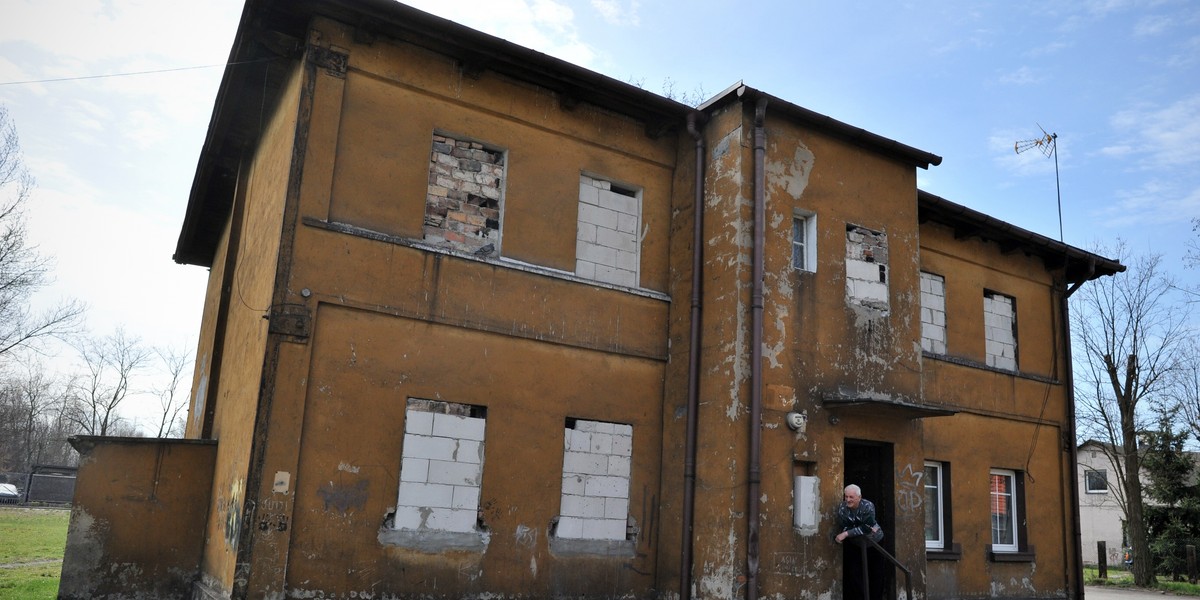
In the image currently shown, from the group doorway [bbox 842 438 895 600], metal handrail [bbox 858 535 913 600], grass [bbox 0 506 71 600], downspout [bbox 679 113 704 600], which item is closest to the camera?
metal handrail [bbox 858 535 913 600]

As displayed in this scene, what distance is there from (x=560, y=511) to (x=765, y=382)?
2865mm

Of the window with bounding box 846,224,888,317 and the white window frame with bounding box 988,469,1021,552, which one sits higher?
the window with bounding box 846,224,888,317

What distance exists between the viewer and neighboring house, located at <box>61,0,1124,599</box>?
9141 millimetres

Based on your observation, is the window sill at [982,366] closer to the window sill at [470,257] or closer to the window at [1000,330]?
the window at [1000,330]

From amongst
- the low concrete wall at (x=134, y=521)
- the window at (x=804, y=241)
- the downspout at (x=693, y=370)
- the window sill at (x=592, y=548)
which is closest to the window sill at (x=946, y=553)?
the downspout at (x=693, y=370)

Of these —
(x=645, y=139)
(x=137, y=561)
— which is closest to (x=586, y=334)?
(x=645, y=139)

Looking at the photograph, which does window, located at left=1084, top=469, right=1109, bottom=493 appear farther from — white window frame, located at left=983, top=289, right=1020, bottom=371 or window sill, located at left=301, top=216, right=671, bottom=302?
window sill, located at left=301, top=216, right=671, bottom=302

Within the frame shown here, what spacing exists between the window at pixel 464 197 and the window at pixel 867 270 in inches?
185

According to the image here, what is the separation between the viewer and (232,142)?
42.6ft

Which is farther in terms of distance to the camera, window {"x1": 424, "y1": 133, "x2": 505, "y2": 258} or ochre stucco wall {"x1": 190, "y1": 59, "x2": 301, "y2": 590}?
window {"x1": 424, "y1": 133, "x2": 505, "y2": 258}

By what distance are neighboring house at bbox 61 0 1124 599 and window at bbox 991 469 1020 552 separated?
3.84 m

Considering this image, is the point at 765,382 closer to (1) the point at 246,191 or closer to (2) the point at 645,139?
(2) the point at 645,139

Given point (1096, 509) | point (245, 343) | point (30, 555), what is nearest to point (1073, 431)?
point (245, 343)

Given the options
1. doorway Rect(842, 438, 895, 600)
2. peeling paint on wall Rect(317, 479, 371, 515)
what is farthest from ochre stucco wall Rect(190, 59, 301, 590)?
doorway Rect(842, 438, 895, 600)
